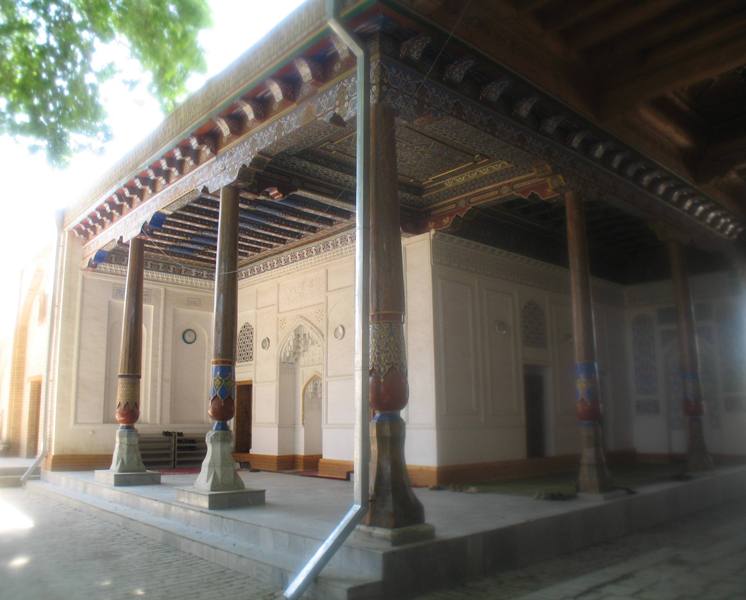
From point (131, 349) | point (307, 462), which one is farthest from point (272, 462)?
point (131, 349)

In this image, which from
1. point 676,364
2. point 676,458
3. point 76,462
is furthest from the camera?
point 676,364

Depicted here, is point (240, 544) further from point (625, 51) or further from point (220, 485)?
point (625, 51)

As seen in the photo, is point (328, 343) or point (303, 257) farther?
point (303, 257)

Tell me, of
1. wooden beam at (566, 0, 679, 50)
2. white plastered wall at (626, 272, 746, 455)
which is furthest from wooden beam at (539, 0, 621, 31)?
white plastered wall at (626, 272, 746, 455)

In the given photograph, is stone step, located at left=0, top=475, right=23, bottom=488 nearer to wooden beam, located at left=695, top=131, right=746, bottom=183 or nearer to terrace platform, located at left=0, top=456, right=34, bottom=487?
terrace platform, located at left=0, top=456, right=34, bottom=487

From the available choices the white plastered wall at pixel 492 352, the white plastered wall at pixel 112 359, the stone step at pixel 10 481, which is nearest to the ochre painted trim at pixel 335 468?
the white plastered wall at pixel 492 352

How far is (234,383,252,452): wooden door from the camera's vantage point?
13008 mm

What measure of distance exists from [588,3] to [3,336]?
15998mm

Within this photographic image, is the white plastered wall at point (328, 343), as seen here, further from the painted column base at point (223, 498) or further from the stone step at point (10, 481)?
the stone step at point (10, 481)

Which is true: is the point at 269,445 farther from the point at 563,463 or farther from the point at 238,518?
the point at 238,518

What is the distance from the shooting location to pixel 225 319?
707 cm

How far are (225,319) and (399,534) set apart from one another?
3.43 m

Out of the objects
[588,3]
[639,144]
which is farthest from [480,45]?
[639,144]

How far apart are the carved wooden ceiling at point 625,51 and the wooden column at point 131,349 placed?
6.09 m
